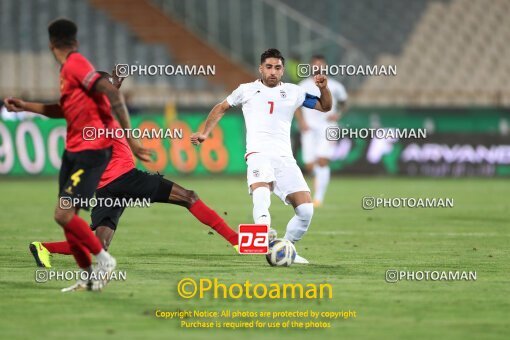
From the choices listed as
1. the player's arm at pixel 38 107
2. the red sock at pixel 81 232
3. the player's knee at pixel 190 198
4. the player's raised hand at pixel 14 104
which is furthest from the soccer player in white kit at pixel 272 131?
the red sock at pixel 81 232

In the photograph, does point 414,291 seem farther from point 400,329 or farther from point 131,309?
point 131,309

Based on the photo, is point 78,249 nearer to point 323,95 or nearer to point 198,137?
point 198,137

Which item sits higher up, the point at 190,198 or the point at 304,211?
the point at 190,198

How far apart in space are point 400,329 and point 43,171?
61.5 ft

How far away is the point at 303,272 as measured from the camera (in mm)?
9320

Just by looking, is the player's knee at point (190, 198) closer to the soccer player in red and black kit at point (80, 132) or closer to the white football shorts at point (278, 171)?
the white football shorts at point (278, 171)

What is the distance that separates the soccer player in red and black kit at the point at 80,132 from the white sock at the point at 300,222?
2.43 metres

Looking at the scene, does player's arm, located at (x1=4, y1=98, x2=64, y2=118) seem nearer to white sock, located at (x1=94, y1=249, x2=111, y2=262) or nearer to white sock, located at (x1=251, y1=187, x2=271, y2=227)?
white sock, located at (x1=94, y1=249, x2=111, y2=262)

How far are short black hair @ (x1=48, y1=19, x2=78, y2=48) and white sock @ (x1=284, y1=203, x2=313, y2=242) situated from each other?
10.2ft

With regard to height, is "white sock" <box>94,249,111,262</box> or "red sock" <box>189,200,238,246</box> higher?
"red sock" <box>189,200,238,246</box>

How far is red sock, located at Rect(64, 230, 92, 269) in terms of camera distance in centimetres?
800

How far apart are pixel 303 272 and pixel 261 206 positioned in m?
0.88

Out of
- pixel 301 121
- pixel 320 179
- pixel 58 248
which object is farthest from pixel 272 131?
pixel 320 179

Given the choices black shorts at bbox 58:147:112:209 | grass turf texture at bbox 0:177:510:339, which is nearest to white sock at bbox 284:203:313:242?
grass turf texture at bbox 0:177:510:339
